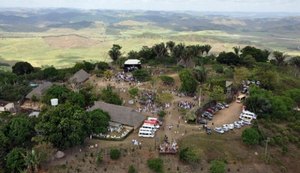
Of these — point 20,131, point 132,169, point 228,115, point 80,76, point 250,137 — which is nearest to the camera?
point 132,169

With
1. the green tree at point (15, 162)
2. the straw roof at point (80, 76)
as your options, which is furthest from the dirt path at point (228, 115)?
the straw roof at point (80, 76)

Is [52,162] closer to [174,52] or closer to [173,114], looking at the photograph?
[173,114]

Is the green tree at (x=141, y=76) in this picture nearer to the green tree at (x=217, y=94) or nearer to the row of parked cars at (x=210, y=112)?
the green tree at (x=217, y=94)

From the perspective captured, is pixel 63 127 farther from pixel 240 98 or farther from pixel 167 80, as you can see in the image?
pixel 240 98

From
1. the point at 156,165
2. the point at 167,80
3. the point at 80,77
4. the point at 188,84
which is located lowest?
the point at 156,165

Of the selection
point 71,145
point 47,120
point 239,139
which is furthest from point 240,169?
point 47,120

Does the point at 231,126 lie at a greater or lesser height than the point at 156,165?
greater

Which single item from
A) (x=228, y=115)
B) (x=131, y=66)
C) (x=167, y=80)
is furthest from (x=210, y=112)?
(x=131, y=66)
